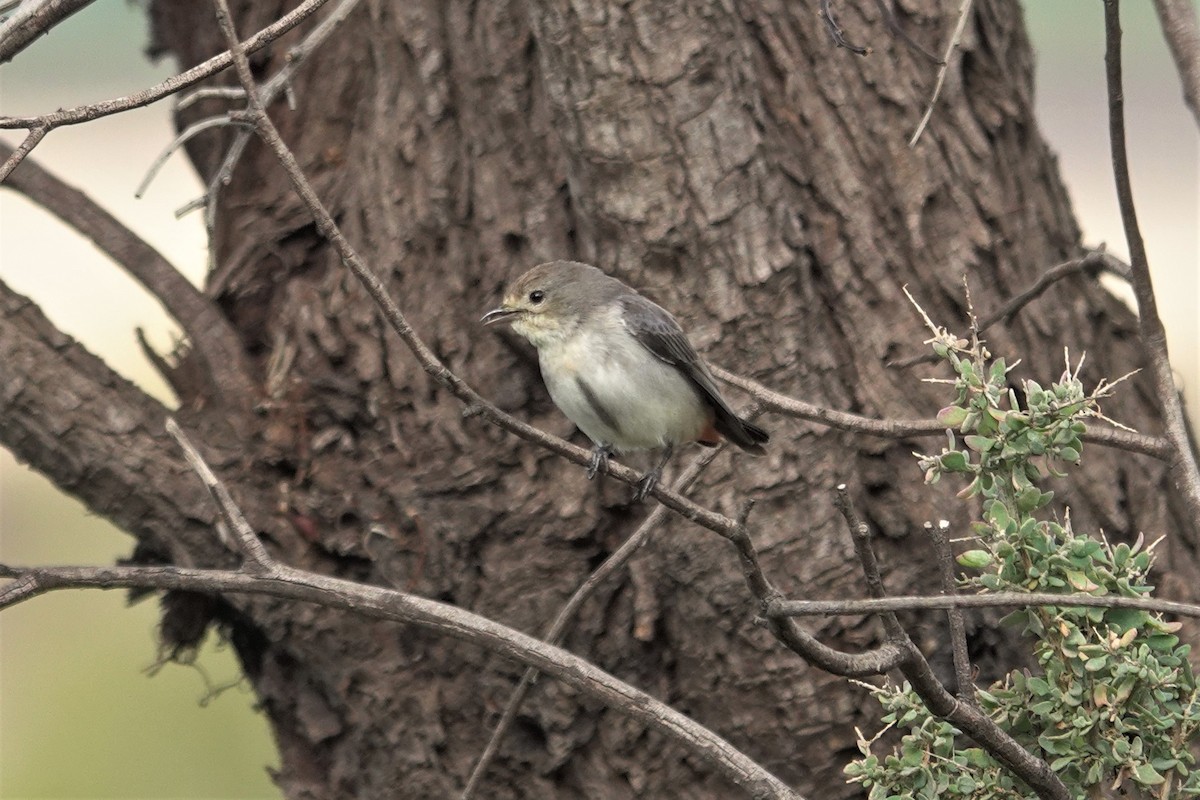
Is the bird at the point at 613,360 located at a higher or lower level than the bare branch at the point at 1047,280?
higher

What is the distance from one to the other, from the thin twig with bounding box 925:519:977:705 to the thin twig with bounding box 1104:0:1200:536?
533mm

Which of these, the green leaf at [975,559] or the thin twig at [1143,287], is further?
the thin twig at [1143,287]

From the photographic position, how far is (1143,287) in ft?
9.12

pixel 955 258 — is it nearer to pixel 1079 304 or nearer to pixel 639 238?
pixel 1079 304

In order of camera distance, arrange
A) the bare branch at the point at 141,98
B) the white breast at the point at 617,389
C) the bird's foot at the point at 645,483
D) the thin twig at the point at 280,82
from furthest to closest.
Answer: the white breast at the point at 617,389 → the thin twig at the point at 280,82 → the bird's foot at the point at 645,483 → the bare branch at the point at 141,98

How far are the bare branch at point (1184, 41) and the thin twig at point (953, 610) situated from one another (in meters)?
0.99

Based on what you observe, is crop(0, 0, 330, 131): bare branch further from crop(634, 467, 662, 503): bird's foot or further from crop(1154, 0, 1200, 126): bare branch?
crop(1154, 0, 1200, 126): bare branch

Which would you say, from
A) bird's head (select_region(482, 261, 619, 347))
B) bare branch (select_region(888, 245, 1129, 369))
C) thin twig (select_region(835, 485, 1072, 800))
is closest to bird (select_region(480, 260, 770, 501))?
bird's head (select_region(482, 261, 619, 347))

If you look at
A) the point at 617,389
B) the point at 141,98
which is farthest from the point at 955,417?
the point at 141,98

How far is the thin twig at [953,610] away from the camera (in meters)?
2.36

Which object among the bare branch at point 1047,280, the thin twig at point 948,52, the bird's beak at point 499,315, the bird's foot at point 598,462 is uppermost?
the thin twig at point 948,52

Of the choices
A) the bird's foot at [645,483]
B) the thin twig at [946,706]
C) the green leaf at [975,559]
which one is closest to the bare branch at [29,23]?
the bird's foot at [645,483]

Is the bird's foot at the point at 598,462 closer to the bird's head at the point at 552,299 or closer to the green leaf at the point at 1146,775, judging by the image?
the bird's head at the point at 552,299

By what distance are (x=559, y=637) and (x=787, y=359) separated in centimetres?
92
